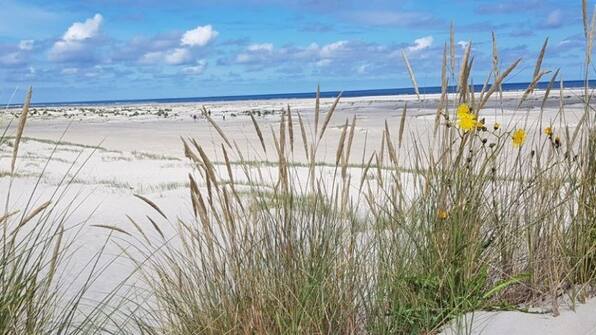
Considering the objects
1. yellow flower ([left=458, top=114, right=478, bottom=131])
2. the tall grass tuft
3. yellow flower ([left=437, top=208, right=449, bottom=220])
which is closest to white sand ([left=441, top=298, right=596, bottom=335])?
the tall grass tuft

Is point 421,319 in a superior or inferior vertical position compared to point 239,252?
inferior

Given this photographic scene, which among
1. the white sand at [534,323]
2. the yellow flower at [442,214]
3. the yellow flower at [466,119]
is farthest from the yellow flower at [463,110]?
the white sand at [534,323]

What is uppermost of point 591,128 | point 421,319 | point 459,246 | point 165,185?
point 591,128

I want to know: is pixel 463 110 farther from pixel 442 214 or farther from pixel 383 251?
pixel 383 251

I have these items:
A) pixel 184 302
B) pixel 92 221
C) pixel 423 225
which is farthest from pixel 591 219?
pixel 92 221

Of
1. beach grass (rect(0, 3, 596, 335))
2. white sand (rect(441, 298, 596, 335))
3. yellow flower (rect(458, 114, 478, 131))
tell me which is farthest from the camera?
yellow flower (rect(458, 114, 478, 131))

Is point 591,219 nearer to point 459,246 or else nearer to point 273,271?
point 459,246

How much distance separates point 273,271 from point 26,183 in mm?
7032

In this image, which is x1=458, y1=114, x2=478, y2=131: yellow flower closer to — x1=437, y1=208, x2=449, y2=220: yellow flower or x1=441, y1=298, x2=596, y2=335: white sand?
x1=437, y1=208, x2=449, y2=220: yellow flower

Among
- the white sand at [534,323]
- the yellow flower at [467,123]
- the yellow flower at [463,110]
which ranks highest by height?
the yellow flower at [463,110]

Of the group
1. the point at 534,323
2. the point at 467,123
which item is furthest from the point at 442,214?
the point at 534,323

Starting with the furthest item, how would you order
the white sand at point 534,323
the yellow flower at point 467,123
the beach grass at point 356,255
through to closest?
the yellow flower at point 467,123 → the white sand at point 534,323 → the beach grass at point 356,255

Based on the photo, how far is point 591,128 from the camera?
115 inches

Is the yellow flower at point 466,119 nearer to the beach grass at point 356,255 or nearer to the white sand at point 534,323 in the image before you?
the beach grass at point 356,255
